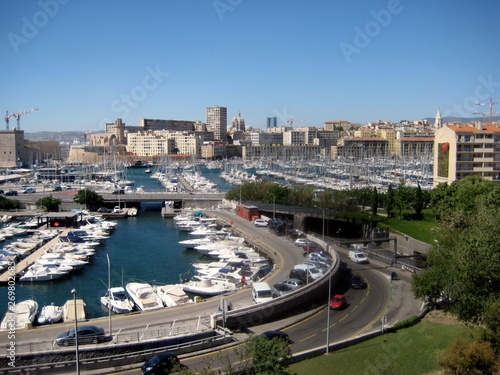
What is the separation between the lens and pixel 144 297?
38.9 feet

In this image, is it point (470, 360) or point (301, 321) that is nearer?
point (470, 360)

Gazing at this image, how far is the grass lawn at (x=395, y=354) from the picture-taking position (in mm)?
7207

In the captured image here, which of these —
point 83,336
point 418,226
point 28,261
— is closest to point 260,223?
point 418,226

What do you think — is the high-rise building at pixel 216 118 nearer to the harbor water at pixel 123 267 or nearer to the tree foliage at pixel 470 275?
the harbor water at pixel 123 267

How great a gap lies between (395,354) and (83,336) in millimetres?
5219

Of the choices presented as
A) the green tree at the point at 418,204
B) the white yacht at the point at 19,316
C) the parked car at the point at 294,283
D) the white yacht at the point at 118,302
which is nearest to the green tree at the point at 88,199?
the white yacht at the point at 118,302

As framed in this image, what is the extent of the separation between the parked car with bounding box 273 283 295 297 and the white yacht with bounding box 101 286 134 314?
3.55m

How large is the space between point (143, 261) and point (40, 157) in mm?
61498

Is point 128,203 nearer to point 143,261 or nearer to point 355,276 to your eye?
point 143,261

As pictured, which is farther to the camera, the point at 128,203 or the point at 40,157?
Result: the point at 40,157

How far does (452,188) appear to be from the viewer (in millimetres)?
19781

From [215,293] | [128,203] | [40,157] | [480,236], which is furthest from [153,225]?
[40,157]

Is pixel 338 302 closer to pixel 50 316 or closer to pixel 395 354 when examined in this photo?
pixel 395 354

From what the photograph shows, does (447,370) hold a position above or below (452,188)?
below
